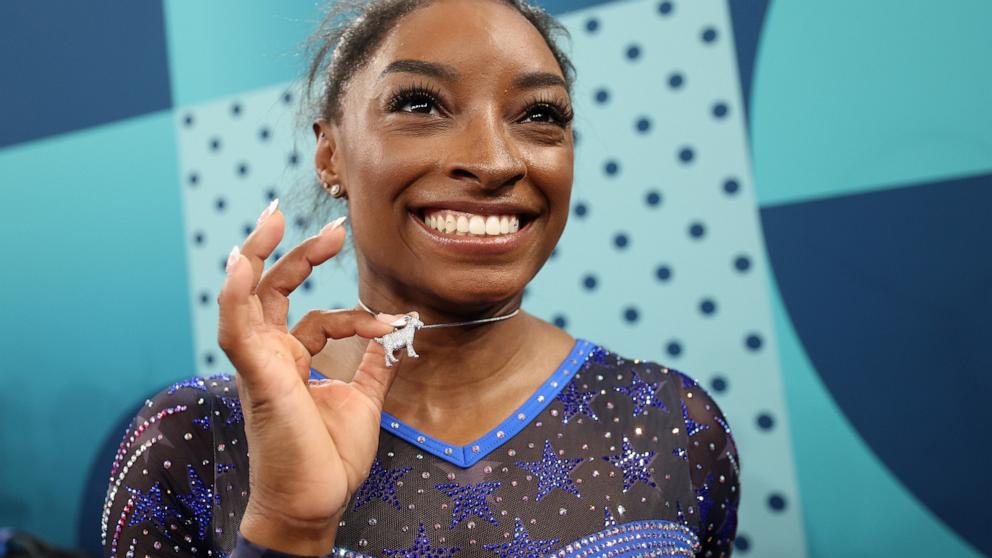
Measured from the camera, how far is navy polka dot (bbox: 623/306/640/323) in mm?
1497

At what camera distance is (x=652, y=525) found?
0.88 m

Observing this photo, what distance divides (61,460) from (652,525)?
5.98 feet

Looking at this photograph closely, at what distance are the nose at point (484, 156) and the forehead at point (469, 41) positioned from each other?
5cm

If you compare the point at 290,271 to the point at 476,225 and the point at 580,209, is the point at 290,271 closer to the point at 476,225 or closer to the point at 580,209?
the point at 476,225

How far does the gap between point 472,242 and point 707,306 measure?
73 cm

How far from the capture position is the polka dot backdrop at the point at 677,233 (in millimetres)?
1396

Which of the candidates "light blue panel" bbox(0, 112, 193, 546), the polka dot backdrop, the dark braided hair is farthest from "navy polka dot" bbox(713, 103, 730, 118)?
"light blue panel" bbox(0, 112, 193, 546)

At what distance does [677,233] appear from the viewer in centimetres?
145

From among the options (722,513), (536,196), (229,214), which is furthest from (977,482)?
(229,214)

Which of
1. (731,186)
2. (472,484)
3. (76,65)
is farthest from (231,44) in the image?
(472,484)

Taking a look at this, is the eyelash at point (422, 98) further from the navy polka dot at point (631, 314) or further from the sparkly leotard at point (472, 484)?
the navy polka dot at point (631, 314)

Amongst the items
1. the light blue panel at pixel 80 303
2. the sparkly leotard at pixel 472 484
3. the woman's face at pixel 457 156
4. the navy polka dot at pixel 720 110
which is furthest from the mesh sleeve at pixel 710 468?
the light blue panel at pixel 80 303

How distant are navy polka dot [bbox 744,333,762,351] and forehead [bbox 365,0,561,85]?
681 millimetres

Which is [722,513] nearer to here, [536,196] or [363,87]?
[536,196]
